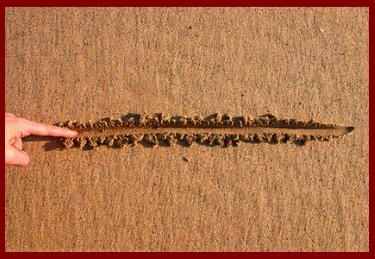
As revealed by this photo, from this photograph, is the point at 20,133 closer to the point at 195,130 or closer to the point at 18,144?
the point at 18,144

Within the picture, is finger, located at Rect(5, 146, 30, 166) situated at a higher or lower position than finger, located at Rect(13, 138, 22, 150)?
lower

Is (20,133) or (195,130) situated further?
(195,130)

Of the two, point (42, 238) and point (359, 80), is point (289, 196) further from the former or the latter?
point (42, 238)

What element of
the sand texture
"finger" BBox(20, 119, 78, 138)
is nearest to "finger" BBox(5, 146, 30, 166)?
"finger" BBox(20, 119, 78, 138)

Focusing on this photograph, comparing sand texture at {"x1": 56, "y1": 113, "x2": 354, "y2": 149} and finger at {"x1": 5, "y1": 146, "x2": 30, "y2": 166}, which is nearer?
finger at {"x1": 5, "y1": 146, "x2": 30, "y2": 166}

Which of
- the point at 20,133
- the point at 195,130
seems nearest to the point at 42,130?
the point at 20,133

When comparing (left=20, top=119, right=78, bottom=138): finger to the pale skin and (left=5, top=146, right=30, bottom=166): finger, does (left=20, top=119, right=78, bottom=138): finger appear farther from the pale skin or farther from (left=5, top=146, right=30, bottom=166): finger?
(left=5, top=146, right=30, bottom=166): finger

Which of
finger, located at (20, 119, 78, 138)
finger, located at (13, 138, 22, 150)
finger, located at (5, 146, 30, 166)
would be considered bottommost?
finger, located at (5, 146, 30, 166)

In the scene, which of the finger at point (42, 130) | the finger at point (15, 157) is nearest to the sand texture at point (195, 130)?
the finger at point (42, 130)
